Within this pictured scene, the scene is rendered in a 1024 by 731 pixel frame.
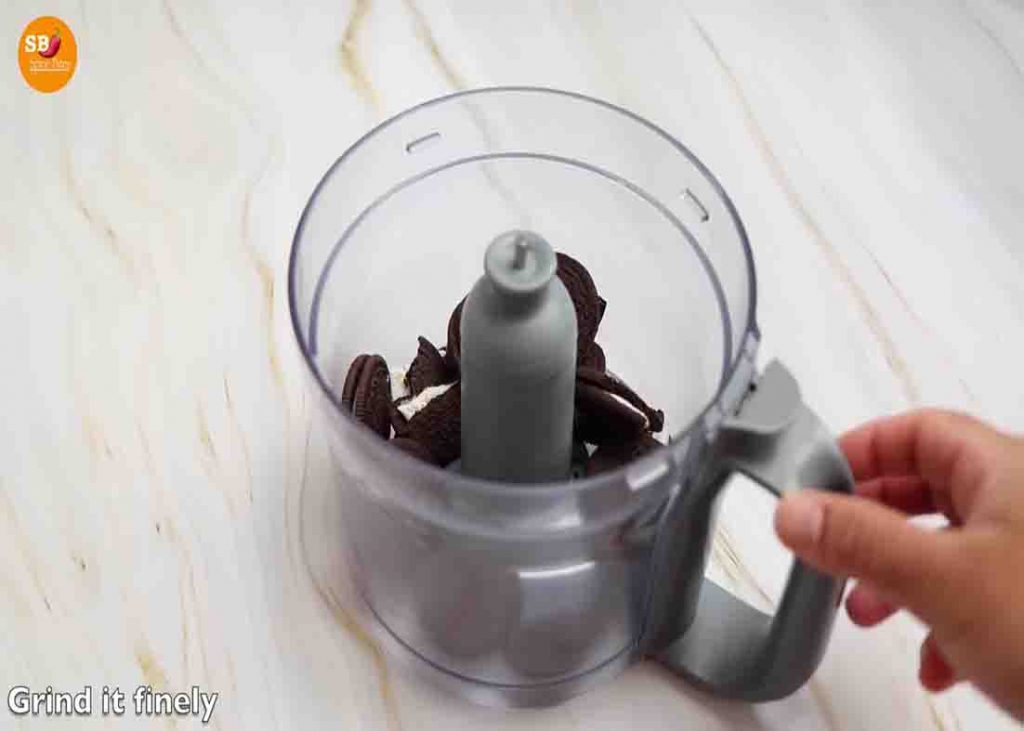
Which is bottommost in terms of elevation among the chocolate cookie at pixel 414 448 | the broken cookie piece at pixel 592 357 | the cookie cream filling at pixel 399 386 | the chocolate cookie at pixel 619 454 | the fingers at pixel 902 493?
the fingers at pixel 902 493

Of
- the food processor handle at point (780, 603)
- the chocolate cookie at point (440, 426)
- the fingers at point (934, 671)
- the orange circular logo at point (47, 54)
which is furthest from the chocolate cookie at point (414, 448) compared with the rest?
the orange circular logo at point (47, 54)

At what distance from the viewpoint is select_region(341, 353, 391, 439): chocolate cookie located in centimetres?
59

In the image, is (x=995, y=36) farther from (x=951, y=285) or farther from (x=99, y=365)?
(x=99, y=365)

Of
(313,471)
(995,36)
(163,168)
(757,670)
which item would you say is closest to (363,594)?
(313,471)

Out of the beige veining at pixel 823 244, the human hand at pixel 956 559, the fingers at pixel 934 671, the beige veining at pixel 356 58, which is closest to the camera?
the human hand at pixel 956 559

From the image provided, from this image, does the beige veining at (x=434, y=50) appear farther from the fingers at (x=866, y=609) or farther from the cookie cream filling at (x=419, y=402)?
the fingers at (x=866, y=609)

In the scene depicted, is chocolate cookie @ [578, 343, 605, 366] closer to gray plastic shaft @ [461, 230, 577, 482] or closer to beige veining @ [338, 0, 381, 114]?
gray plastic shaft @ [461, 230, 577, 482]

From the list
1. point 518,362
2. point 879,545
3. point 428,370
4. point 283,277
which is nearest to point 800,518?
A: point 879,545

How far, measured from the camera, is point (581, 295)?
63 cm

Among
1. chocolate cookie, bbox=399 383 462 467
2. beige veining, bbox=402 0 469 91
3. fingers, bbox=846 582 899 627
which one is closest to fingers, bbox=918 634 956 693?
fingers, bbox=846 582 899 627

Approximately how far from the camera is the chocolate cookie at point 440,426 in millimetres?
614

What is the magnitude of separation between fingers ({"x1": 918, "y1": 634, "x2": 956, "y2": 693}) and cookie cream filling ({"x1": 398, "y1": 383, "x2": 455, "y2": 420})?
0.26 m

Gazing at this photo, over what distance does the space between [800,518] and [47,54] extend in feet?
2.02

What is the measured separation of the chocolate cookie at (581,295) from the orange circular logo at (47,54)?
393mm
